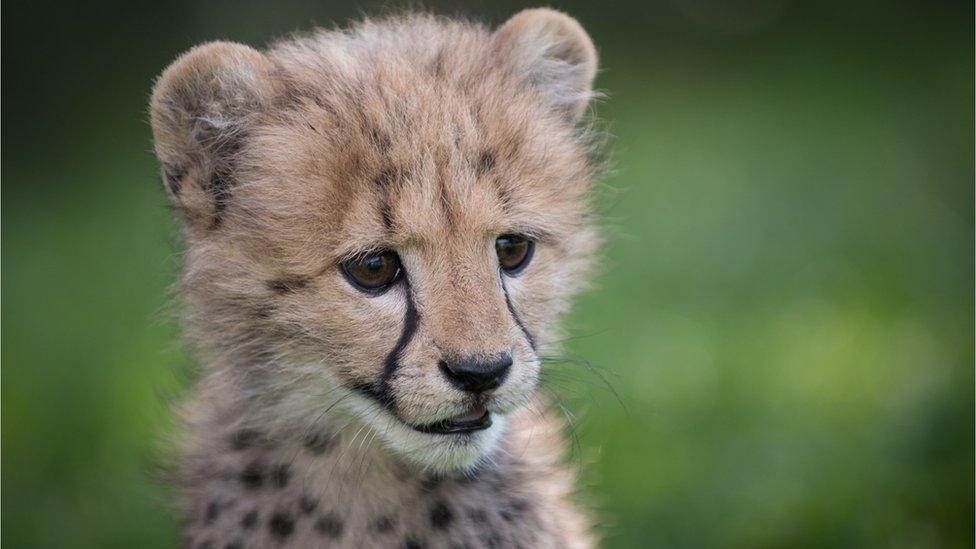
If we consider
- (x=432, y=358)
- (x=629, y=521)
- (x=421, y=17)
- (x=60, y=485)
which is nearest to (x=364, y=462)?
(x=432, y=358)

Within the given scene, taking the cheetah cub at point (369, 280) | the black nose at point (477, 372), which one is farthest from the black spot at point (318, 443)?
the black nose at point (477, 372)

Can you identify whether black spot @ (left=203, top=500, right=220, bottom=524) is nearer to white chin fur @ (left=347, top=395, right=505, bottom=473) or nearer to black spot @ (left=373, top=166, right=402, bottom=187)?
white chin fur @ (left=347, top=395, right=505, bottom=473)

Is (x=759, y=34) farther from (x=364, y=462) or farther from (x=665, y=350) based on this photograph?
(x=364, y=462)

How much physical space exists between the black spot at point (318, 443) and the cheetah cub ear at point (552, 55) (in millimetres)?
930

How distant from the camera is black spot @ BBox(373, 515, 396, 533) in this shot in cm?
231

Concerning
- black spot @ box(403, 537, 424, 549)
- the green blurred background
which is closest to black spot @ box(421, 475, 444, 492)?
black spot @ box(403, 537, 424, 549)

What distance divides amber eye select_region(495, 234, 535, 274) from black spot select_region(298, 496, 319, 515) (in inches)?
24.4

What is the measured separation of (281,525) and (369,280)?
55 cm

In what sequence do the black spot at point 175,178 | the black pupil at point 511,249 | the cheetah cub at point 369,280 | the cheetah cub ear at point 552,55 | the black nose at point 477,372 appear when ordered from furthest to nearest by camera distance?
the cheetah cub ear at point 552,55 < the black spot at point 175,178 < the black pupil at point 511,249 < the cheetah cub at point 369,280 < the black nose at point 477,372

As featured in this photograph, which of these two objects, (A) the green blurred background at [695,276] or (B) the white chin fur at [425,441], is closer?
(B) the white chin fur at [425,441]

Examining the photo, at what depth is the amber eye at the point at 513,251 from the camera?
2.28 m

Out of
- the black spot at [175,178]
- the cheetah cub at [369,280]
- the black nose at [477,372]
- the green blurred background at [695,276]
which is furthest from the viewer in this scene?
the green blurred background at [695,276]

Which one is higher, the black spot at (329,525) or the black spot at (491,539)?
the black spot at (491,539)

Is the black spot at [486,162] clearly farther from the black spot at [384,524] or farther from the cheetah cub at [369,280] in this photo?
the black spot at [384,524]
